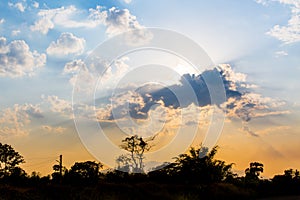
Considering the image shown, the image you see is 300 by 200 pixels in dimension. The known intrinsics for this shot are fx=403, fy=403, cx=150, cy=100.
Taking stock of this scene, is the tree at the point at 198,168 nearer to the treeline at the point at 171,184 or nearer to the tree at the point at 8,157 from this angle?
the treeline at the point at 171,184

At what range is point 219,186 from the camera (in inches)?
1185

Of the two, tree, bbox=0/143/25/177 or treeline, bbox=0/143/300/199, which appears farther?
tree, bbox=0/143/25/177

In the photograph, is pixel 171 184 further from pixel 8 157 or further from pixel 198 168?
pixel 8 157

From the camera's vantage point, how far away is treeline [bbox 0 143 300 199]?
25562 mm

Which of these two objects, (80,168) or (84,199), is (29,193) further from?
(80,168)

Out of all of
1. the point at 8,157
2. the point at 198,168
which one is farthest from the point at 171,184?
the point at 8,157

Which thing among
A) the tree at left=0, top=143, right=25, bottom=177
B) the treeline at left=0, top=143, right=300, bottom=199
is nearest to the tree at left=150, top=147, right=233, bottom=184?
A: the treeline at left=0, top=143, right=300, bottom=199

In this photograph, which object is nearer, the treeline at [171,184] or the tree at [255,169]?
the treeline at [171,184]

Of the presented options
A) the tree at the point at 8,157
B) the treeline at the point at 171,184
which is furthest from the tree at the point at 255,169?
the tree at the point at 8,157

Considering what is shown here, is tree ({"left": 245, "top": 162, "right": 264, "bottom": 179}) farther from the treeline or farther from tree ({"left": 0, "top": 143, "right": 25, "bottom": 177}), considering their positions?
tree ({"left": 0, "top": 143, "right": 25, "bottom": 177})

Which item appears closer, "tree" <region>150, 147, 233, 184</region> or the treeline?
the treeline

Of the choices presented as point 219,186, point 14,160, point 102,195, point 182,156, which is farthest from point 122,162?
point 102,195

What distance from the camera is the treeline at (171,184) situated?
25562 mm

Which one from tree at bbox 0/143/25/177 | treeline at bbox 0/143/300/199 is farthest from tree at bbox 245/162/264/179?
tree at bbox 0/143/25/177
